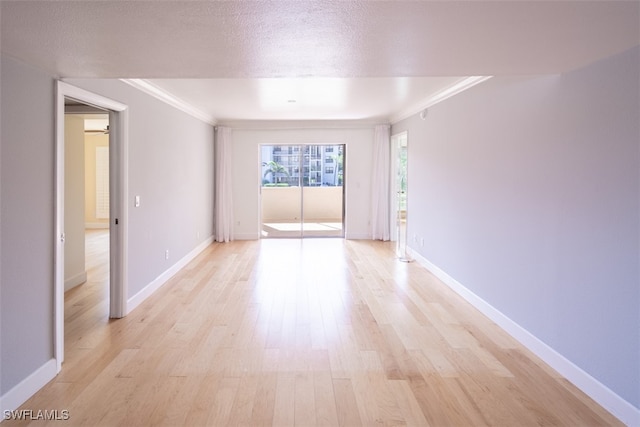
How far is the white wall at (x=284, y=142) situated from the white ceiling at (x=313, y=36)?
17.6 ft

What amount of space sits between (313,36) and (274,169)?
672 centimetres

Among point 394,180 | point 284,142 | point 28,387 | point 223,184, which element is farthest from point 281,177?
point 28,387

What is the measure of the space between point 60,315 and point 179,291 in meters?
1.92

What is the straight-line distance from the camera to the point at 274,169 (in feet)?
28.7

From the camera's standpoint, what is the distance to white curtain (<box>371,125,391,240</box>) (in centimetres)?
807

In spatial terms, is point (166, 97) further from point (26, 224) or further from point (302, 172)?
point (302, 172)

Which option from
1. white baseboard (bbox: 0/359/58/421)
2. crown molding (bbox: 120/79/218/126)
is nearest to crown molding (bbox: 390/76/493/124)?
crown molding (bbox: 120/79/218/126)

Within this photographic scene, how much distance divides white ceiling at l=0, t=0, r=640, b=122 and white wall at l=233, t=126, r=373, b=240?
17.6 feet

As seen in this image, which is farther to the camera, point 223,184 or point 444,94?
point 223,184

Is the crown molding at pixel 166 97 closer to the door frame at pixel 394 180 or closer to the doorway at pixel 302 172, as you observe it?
the doorway at pixel 302 172

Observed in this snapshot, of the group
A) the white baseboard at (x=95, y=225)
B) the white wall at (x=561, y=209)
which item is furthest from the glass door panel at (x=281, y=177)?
the white wall at (x=561, y=209)

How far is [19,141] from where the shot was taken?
2.37 m

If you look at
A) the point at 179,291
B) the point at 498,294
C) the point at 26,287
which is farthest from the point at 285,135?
the point at 26,287

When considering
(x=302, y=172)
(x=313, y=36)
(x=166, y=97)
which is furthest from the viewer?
(x=302, y=172)
